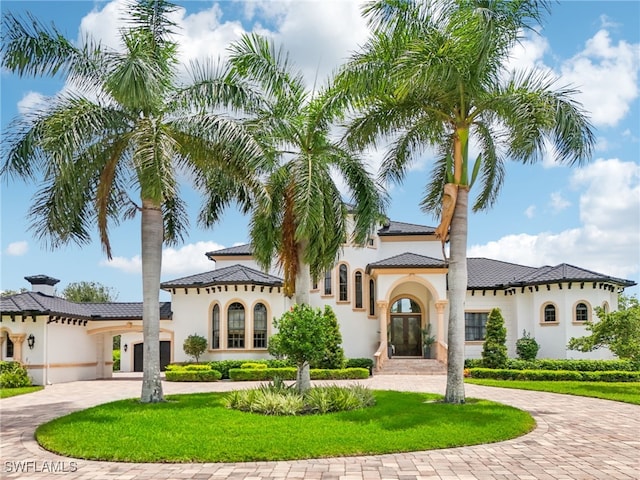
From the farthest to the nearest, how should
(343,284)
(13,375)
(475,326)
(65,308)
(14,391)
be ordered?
(343,284) → (475,326) → (65,308) → (13,375) → (14,391)

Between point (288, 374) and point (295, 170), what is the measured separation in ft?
39.6

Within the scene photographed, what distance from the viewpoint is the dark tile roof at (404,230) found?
31.3m

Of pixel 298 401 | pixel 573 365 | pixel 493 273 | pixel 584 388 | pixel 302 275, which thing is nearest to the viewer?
pixel 298 401

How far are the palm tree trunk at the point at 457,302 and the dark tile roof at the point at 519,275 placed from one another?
14.7 m

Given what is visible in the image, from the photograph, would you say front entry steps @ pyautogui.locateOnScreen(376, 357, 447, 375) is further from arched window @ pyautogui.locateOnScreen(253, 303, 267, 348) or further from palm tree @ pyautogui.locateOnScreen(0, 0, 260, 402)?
palm tree @ pyautogui.locateOnScreen(0, 0, 260, 402)

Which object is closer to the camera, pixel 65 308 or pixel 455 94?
pixel 455 94

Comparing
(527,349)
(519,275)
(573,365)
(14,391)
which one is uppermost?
(519,275)

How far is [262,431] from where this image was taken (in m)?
10.4

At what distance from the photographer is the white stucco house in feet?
84.3

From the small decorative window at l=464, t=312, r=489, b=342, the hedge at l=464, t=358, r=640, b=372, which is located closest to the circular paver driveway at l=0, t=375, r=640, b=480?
the hedge at l=464, t=358, r=640, b=372

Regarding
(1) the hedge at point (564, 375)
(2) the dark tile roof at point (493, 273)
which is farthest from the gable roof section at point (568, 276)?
(1) the hedge at point (564, 375)

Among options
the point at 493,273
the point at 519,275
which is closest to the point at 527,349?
the point at 519,275

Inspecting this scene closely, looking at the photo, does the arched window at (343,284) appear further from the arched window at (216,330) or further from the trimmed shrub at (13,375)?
the trimmed shrub at (13,375)

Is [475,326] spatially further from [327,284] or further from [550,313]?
[327,284]
